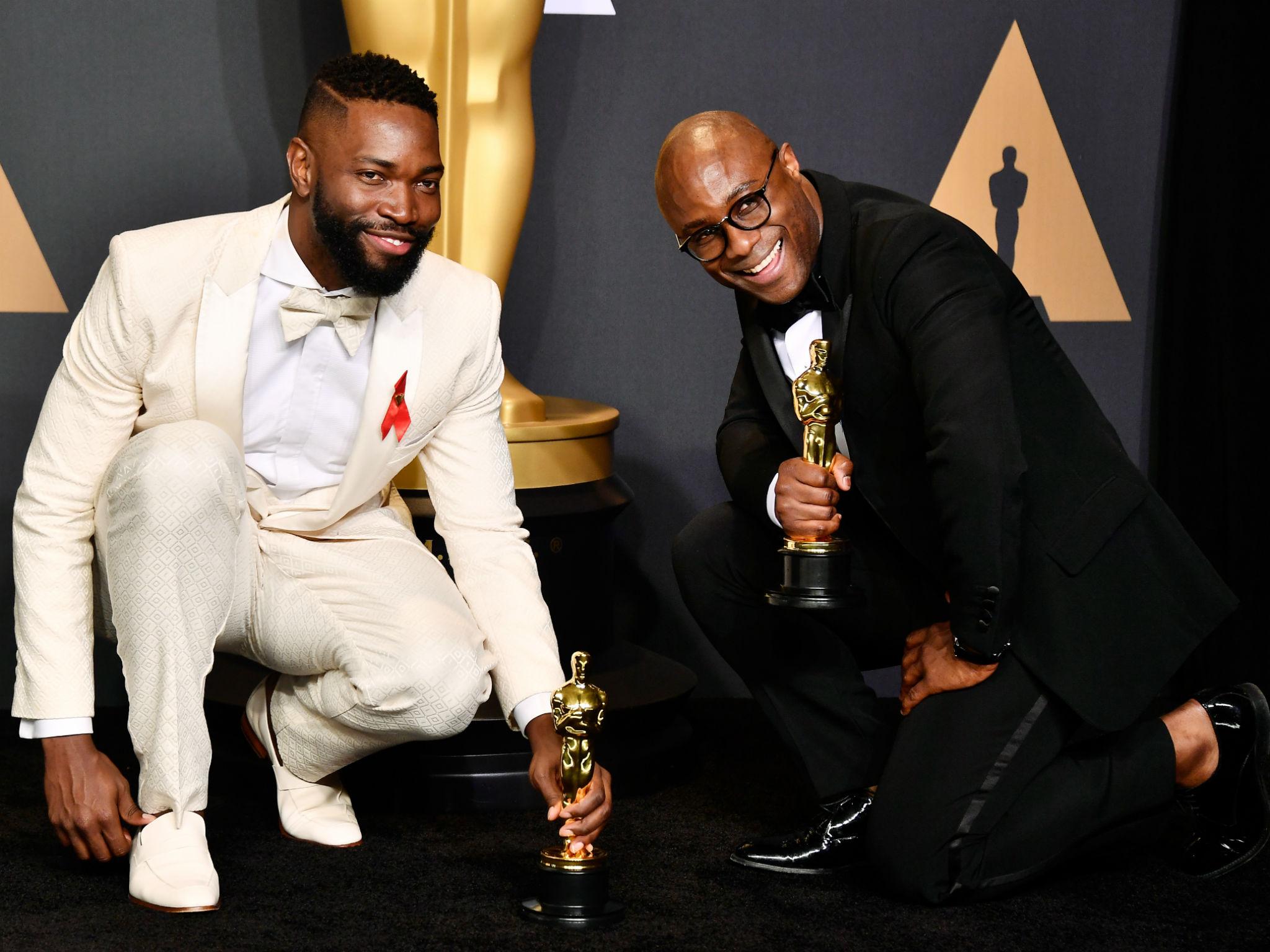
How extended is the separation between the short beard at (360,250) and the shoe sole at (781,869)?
986mm

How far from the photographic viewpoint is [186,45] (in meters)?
3.08

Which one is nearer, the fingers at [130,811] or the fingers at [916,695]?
the fingers at [130,811]

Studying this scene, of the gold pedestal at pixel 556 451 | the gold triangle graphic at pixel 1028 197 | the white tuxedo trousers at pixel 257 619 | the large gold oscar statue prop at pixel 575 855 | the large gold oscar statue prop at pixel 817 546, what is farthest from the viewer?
the gold triangle graphic at pixel 1028 197

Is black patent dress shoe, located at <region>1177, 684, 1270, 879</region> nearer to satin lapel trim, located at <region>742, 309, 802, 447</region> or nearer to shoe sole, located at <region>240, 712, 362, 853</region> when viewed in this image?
satin lapel trim, located at <region>742, 309, 802, 447</region>

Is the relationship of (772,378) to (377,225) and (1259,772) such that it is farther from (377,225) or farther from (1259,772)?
(1259,772)

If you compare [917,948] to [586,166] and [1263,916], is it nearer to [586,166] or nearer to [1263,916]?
[1263,916]

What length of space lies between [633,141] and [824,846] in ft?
5.78

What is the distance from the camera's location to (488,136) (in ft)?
9.05

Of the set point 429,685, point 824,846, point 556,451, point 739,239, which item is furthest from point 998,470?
point 556,451

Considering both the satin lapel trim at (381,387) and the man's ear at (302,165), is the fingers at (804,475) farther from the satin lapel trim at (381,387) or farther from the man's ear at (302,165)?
the man's ear at (302,165)

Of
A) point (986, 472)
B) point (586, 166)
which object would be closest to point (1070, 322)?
point (586, 166)

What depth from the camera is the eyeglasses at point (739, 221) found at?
6.58ft

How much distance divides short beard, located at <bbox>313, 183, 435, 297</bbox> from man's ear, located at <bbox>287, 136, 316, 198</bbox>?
22mm

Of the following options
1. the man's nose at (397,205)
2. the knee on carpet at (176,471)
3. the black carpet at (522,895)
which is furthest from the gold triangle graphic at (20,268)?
the man's nose at (397,205)
